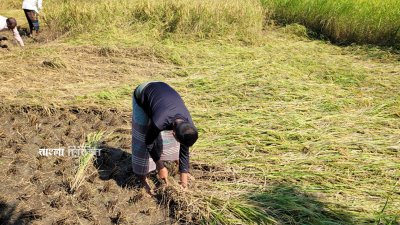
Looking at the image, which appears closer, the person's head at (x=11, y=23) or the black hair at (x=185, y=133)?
the black hair at (x=185, y=133)

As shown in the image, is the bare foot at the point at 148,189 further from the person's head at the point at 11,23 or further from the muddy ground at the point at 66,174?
the person's head at the point at 11,23

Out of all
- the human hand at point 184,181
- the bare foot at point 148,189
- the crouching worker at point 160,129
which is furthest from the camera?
the bare foot at point 148,189

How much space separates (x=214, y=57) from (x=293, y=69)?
1287 millimetres

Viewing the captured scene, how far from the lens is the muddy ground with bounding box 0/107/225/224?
261 cm

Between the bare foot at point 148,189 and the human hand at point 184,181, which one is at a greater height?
the human hand at point 184,181

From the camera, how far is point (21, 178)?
3.00 meters

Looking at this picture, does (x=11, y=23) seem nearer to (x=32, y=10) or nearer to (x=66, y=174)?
(x=32, y=10)

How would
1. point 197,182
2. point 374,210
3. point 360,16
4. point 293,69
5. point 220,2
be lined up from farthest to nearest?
point 220,2 < point 360,16 < point 293,69 < point 197,182 < point 374,210

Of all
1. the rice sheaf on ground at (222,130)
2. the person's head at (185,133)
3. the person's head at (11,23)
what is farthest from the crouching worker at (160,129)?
the person's head at (11,23)

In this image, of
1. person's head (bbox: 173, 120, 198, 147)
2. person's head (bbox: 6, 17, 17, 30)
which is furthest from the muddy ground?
person's head (bbox: 6, 17, 17, 30)

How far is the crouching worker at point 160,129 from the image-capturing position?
2.24 m

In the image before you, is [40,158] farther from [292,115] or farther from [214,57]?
[214,57]

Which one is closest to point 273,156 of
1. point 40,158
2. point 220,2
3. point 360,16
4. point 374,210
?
point 374,210

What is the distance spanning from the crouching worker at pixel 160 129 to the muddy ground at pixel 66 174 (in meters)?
0.25
